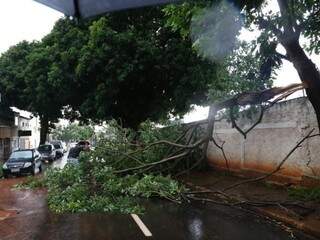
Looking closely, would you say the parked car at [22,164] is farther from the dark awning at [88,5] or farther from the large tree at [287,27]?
the dark awning at [88,5]

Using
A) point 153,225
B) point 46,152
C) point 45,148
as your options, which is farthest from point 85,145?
point 45,148

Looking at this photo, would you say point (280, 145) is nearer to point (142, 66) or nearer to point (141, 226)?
point (141, 226)

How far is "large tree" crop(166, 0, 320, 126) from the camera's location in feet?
29.5

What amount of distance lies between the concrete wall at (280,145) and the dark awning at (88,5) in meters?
9.00

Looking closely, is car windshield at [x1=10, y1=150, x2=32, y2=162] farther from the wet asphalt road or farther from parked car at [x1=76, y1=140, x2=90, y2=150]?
the wet asphalt road

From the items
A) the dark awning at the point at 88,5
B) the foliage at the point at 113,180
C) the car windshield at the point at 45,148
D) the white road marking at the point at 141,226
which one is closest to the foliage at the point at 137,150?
the foliage at the point at 113,180

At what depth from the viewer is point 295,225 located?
34.1ft

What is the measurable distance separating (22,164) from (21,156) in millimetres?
1181

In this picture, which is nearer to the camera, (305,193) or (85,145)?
(305,193)

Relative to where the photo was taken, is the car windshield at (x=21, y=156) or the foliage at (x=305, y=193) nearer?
the foliage at (x=305, y=193)

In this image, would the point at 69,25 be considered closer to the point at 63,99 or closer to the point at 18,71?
the point at 63,99

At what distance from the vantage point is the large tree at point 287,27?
9.00 metres

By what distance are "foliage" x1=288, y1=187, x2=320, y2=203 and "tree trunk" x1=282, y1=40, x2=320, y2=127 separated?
2.47 metres

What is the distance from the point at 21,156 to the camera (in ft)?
93.7
